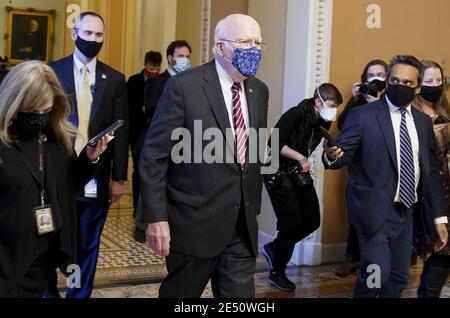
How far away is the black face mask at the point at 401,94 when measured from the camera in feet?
12.8

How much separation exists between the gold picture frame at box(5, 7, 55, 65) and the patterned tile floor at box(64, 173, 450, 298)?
18.3ft

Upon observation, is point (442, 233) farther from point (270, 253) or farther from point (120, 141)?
point (120, 141)

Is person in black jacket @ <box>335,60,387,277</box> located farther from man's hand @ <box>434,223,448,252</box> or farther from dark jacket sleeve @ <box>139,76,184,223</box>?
dark jacket sleeve @ <box>139,76,184,223</box>

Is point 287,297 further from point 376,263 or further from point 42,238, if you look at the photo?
point 42,238

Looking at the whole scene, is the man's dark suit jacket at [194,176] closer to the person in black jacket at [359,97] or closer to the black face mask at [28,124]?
the black face mask at [28,124]

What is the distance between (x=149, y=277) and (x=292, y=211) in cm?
121

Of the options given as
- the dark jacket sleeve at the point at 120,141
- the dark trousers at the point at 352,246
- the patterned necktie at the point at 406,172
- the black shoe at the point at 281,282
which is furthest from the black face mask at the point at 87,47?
the dark trousers at the point at 352,246

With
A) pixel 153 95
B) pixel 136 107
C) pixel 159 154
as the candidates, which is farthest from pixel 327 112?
pixel 136 107

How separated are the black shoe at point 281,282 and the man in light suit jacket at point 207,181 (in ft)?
6.35

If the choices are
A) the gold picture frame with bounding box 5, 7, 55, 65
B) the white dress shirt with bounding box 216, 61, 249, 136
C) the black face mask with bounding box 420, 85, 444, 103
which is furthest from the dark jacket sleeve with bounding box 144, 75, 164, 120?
the gold picture frame with bounding box 5, 7, 55, 65

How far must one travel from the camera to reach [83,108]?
410 cm

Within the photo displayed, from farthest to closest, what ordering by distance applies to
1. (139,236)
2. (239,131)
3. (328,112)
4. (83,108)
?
(139,236) → (328,112) → (83,108) → (239,131)

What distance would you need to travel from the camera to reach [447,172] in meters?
4.49
